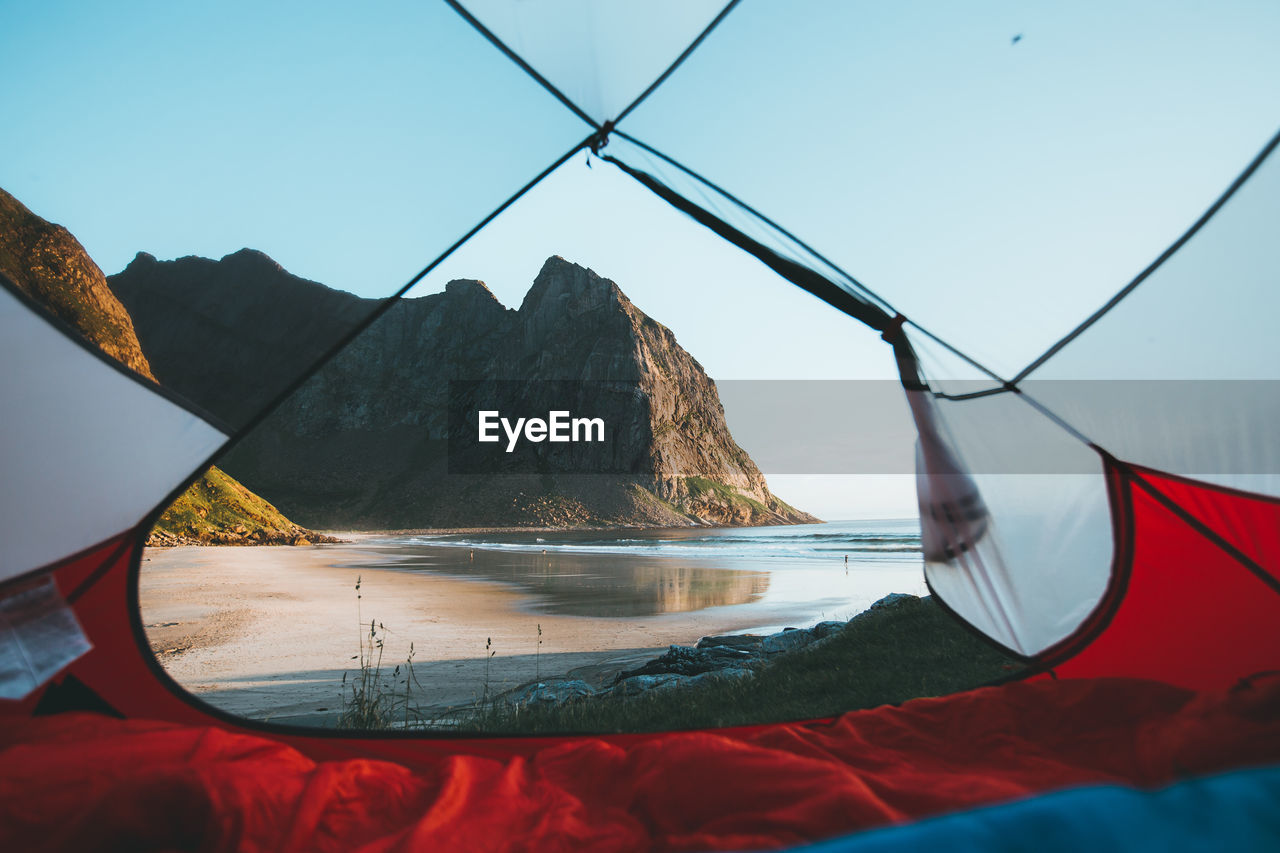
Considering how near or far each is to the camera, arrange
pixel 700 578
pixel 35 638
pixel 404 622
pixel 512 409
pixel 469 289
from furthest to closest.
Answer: pixel 469 289 → pixel 512 409 → pixel 700 578 → pixel 404 622 → pixel 35 638

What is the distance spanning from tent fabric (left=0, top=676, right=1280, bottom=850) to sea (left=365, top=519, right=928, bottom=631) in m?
5.99

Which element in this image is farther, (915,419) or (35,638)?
(915,419)

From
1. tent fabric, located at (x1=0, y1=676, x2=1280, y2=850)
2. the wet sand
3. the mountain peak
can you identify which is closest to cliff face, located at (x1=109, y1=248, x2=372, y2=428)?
tent fabric, located at (x1=0, y1=676, x2=1280, y2=850)

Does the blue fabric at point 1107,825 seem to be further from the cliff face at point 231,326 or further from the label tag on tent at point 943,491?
the cliff face at point 231,326

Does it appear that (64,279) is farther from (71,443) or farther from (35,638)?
(35,638)

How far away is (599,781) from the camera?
1784 mm

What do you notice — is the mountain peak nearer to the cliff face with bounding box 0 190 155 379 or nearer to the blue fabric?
the cliff face with bounding box 0 190 155 379

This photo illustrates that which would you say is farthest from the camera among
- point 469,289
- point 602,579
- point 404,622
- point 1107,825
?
point 469,289

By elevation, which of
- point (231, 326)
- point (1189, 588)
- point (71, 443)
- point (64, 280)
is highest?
point (64, 280)

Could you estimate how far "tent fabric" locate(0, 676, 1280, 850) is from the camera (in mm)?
1304

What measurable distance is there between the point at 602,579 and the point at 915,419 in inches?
452

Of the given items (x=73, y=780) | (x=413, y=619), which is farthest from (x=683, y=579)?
(x=73, y=780)

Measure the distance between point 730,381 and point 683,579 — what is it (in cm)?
7922

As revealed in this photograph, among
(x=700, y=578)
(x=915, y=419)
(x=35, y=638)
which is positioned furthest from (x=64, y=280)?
(x=700, y=578)
